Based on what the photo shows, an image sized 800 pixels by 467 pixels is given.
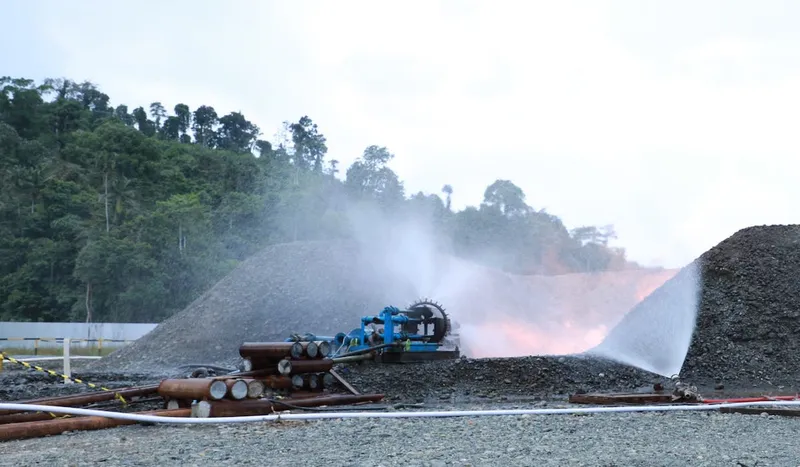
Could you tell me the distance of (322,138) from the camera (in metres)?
75.9

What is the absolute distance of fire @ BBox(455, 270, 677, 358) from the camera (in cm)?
2591

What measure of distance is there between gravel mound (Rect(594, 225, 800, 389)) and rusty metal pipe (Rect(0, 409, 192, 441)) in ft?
37.9

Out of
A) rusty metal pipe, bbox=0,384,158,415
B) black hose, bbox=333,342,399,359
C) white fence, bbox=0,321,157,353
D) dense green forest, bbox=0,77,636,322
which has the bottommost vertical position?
white fence, bbox=0,321,157,353

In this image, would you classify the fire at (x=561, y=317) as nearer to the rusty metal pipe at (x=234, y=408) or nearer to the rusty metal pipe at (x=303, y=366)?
the rusty metal pipe at (x=303, y=366)

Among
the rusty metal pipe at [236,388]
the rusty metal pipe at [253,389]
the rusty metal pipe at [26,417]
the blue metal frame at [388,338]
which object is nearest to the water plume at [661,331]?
the blue metal frame at [388,338]

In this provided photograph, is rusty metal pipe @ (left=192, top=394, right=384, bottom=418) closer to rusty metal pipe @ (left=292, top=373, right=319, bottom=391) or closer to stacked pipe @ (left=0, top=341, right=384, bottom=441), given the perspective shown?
stacked pipe @ (left=0, top=341, right=384, bottom=441)

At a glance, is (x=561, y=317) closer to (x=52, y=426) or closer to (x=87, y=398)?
(x=87, y=398)

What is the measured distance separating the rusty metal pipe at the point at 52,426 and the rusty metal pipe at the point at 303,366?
132 inches

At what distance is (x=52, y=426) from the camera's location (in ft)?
27.3

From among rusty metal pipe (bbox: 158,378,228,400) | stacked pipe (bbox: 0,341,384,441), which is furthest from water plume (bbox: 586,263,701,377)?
rusty metal pipe (bbox: 158,378,228,400)

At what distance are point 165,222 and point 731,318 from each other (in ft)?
114

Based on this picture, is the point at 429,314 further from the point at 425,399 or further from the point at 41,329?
the point at 41,329

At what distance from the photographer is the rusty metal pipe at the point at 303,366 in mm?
11844

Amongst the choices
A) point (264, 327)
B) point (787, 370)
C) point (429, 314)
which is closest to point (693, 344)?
point (787, 370)
